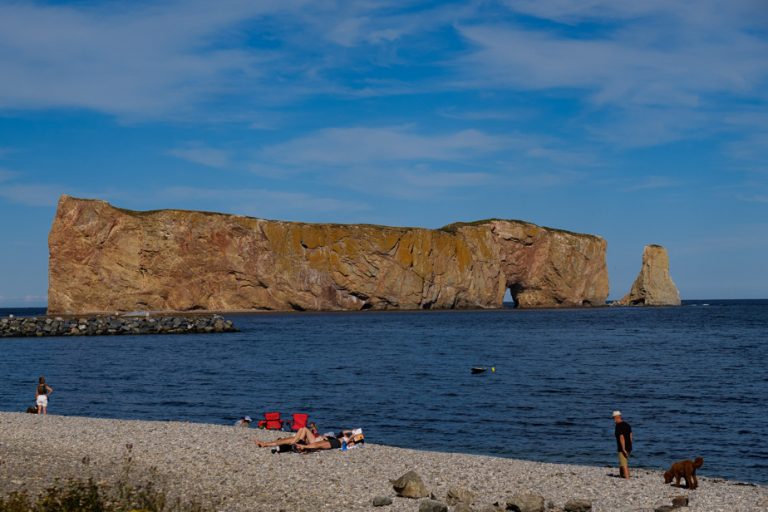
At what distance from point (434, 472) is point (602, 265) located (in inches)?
5728

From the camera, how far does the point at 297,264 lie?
128m

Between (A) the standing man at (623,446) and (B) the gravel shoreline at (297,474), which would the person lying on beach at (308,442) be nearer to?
(B) the gravel shoreline at (297,474)

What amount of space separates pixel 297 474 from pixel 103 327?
74.4 metres

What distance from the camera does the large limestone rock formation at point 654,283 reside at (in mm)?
169000

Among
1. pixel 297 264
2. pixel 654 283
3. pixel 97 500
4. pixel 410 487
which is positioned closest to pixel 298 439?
pixel 410 487

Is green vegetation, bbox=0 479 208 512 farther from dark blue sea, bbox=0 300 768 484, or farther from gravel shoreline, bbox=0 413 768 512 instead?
dark blue sea, bbox=0 300 768 484

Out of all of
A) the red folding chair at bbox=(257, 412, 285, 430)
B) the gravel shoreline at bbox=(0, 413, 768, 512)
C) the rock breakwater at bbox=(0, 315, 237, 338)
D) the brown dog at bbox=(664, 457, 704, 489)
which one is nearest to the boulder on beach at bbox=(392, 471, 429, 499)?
the gravel shoreline at bbox=(0, 413, 768, 512)

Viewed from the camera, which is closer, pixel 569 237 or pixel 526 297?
pixel 569 237

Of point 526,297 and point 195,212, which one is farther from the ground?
point 195,212

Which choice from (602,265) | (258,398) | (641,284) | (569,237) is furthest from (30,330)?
(641,284)

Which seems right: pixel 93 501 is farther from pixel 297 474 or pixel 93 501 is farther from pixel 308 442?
pixel 308 442

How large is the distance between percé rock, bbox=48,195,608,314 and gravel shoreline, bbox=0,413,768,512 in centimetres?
9719

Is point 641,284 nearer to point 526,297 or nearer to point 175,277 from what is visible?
point 526,297

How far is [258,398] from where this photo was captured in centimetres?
3512
